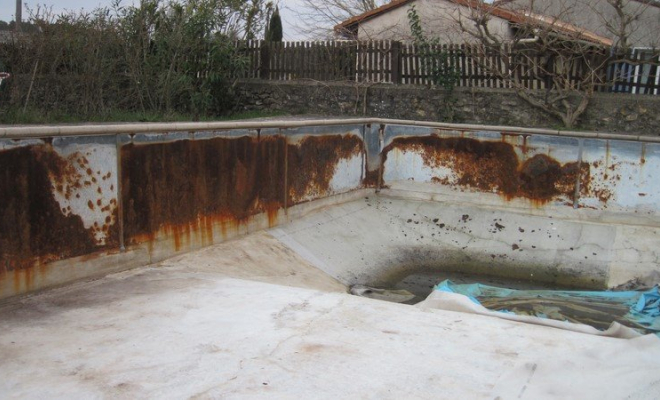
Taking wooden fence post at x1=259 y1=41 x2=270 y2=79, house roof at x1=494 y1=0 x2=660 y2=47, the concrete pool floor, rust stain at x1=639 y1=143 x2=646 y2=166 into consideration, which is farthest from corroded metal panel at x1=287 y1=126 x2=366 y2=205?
wooden fence post at x1=259 y1=41 x2=270 y2=79

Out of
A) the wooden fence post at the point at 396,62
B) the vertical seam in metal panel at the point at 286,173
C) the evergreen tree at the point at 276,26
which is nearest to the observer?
the vertical seam in metal panel at the point at 286,173

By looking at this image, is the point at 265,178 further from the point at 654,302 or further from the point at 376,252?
the point at 654,302

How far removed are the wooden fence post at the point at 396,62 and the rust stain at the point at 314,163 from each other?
4625mm

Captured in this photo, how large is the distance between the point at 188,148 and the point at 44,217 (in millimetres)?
1663

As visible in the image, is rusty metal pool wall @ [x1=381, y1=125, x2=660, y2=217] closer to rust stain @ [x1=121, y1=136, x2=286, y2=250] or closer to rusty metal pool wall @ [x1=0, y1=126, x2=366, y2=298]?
rusty metal pool wall @ [x1=0, y1=126, x2=366, y2=298]

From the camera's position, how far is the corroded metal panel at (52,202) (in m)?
4.41

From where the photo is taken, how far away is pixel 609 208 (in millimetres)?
8578

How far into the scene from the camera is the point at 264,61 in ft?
48.6

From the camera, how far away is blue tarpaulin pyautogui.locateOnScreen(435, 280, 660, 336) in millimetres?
5652

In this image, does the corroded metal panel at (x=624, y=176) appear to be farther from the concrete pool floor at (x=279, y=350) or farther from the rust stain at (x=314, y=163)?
the concrete pool floor at (x=279, y=350)

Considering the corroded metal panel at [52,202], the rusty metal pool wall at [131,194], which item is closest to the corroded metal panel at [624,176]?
the rusty metal pool wall at [131,194]

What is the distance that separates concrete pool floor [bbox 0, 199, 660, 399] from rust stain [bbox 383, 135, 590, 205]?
5025 mm

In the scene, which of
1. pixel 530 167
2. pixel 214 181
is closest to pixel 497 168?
pixel 530 167

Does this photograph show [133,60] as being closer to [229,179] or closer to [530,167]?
[229,179]
